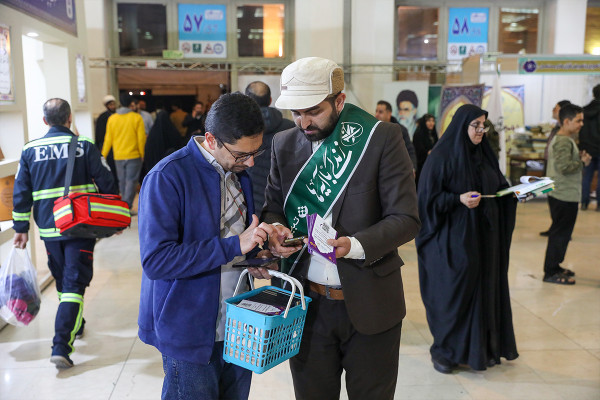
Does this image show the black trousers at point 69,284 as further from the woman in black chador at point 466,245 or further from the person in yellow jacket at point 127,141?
the person in yellow jacket at point 127,141

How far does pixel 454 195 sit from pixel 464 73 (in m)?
6.52

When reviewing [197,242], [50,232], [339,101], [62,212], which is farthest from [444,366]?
[50,232]

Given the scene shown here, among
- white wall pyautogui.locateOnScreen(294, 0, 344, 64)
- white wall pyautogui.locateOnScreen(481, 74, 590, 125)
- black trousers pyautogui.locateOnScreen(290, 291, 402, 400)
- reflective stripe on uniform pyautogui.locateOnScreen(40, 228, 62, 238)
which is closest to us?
black trousers pyautogui.locateOnScreen(290, 291, 402, 400)

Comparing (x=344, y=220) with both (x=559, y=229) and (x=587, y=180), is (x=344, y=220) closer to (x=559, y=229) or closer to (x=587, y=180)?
(x=559, y=229)

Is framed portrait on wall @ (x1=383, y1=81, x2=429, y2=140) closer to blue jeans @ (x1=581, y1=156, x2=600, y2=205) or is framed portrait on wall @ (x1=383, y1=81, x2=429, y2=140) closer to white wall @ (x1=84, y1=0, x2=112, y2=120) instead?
blue jeans @ (x1=581, y1=156, x2=600, y2=205)

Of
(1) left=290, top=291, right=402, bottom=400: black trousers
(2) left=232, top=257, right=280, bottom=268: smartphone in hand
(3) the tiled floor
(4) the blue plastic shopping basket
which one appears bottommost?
(3) the tiled floor

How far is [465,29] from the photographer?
1219cm

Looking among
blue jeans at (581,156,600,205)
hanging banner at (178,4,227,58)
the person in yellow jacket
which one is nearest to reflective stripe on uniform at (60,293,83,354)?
the person in yellow jacket

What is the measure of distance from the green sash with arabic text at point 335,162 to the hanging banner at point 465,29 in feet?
36.1

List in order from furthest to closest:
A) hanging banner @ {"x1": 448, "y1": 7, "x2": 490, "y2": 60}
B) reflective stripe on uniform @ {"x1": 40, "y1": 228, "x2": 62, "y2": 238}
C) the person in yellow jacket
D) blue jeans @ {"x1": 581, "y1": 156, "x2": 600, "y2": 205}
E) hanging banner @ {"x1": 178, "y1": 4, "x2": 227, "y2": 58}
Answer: hanging banner @ {"x1": 448, "y1": 7, "x2": 490, "y2": 60} → hanging banner @ {"x1": 178, "y1": 4, "x2": 227, "y2": 58} → blue jeans @ {"x1": 581, "y1": 156, "x2": 600, "y2": 205} → the person in yellow jacket → reflective stripe on uniform @ {"x1": 40, "y1": 228, "x2": 62, "y2": 238}

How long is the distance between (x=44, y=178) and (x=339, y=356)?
2485mm

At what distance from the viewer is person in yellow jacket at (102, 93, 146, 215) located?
8.12 m

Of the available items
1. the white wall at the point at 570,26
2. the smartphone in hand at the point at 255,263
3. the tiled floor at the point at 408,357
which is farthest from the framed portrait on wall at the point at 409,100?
the smartphone in hand at the point at 255,263

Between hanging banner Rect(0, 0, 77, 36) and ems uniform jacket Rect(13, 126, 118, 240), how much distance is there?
146 cm
